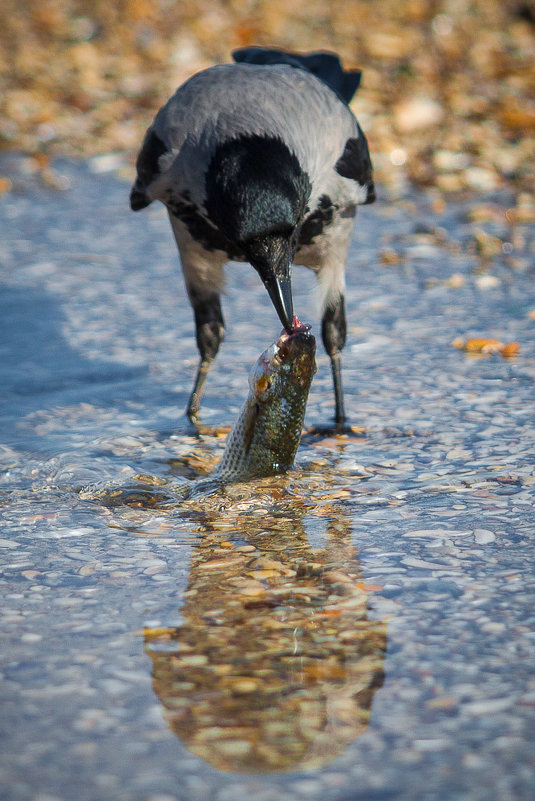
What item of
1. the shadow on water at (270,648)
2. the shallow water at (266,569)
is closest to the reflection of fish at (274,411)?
the shallow water at (266,569)

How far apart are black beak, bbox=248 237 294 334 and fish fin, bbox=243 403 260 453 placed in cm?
32

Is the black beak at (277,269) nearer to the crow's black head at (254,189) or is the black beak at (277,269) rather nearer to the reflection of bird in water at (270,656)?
the crow's black head at (254,189)

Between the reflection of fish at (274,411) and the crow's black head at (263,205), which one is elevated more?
the crow's black head at (263,205)

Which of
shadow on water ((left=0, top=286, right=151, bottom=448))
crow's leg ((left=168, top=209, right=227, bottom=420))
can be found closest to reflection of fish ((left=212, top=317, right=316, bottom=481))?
crow's leg ((left=168, top=209, right=227, bottom=420))

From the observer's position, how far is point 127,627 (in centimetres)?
272

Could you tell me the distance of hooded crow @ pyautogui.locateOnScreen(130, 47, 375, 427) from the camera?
3.62 m

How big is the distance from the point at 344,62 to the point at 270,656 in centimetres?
935

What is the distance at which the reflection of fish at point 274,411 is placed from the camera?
3.55 meters

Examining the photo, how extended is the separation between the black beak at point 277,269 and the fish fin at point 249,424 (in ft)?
1.04

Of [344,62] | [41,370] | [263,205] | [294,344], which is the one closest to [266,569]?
[294,344]

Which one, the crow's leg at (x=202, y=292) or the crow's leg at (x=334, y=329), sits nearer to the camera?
the crow's leg at (x=202, y=292)

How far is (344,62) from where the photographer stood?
10.8 metres

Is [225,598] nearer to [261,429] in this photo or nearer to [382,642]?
[382,642]

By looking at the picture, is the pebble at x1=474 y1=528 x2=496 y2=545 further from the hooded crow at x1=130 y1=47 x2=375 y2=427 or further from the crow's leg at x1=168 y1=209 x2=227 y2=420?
the crow's leg at x1=168 y1=209 x2=227 y2=420
